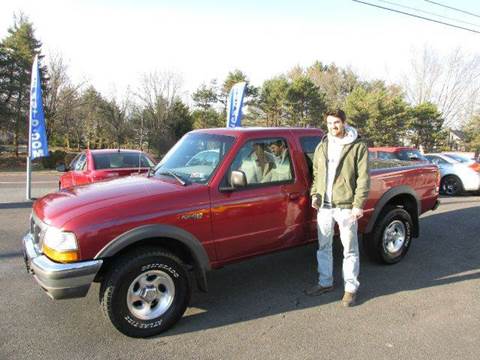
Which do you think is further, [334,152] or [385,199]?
[385,199]

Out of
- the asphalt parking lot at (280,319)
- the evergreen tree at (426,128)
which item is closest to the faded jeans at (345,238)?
the asphalt parking lot at (280,319)

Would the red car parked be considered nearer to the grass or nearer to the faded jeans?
the faded jeans

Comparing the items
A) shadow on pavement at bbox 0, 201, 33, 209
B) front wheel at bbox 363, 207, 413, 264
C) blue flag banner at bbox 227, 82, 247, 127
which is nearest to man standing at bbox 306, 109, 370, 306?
front wheel at bbox 363, 207, 413, 264

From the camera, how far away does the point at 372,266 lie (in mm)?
5379

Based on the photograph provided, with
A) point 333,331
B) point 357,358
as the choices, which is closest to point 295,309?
point 333,331

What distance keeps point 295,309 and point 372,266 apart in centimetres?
179

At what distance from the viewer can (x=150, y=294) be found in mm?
3570

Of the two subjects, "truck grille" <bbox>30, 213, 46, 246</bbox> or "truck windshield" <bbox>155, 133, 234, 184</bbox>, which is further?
"truck windshield" <bbox>155, 133, 234, 184</bbox>

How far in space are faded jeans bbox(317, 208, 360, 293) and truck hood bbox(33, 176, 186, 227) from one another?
159 centimetres

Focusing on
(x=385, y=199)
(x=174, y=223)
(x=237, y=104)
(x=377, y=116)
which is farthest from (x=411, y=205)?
(x=377, y=116)

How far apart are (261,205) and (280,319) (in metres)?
1.15

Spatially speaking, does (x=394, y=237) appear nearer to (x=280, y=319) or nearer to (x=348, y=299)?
(x=348, y=299)

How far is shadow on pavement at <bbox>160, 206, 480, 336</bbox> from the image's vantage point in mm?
4047

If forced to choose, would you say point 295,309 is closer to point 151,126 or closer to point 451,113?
point 151,126
